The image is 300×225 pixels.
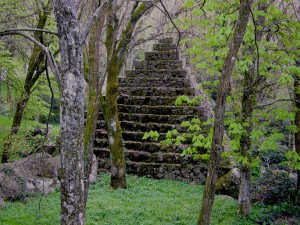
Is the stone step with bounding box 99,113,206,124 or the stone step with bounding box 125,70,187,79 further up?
the stone step with bounding box 125,70,187,79

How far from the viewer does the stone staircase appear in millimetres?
10335

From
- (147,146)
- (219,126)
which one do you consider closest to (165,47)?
(147,146)

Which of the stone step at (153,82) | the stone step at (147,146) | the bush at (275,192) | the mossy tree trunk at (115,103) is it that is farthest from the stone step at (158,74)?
the bush at (275,192)

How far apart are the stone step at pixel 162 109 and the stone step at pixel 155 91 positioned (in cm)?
81

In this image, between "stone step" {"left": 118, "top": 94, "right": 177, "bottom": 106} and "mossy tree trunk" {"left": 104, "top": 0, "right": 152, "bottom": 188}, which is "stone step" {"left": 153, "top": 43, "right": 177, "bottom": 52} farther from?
"mossy tree trunk" {"left": 104, "top": 0, "right": 152, "bottom": 188}

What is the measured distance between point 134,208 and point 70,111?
4.72 meters

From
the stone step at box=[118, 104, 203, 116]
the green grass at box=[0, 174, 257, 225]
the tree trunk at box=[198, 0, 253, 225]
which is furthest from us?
the stone step at box=[118, 104, 203, 116]

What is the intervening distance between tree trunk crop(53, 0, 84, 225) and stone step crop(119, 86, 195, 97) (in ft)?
32.4

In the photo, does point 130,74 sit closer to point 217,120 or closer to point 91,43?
point 91,43

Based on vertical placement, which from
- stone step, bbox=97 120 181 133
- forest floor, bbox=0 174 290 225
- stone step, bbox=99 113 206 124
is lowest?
forest floor, bbox=0 174 290 225

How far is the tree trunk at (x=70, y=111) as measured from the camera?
2588 mm

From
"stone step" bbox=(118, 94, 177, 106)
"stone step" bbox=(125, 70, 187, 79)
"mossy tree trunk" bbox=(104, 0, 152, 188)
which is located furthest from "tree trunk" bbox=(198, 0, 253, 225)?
"stone step" bbox=(125, 70, 187, 79)

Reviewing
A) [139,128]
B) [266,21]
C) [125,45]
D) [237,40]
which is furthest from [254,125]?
[139,128]

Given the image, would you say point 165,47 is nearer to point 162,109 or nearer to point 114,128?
point 162,109
